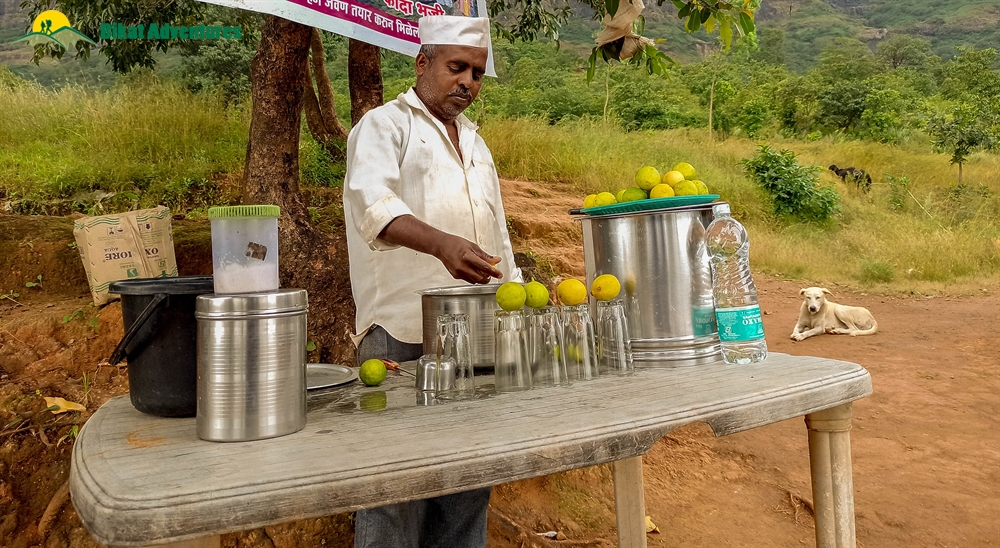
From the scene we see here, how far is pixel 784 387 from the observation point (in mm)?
1403

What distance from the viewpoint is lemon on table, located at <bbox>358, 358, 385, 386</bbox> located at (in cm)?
152

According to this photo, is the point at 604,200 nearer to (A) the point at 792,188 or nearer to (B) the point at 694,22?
(B) the point at 694,22

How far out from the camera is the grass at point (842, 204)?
8711 mm

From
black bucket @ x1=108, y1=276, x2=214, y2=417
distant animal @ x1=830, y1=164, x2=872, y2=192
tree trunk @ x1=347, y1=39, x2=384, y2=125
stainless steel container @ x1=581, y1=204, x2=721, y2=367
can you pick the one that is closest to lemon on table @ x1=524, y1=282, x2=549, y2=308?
stainless steel container @ x1=581, y1=204, x2=721, y2=367

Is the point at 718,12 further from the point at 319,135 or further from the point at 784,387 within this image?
the point at 319,135

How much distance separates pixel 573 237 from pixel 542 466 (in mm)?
5393

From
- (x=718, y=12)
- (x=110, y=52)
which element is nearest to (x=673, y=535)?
(x=718, y=12)

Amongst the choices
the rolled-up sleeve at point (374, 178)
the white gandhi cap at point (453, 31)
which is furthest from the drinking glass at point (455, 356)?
the white gandhi cap at point (453, 31)

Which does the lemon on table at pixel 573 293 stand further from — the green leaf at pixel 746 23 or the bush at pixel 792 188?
the bush at pixel 792 188

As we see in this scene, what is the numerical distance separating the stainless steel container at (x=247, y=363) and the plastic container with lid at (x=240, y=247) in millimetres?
37

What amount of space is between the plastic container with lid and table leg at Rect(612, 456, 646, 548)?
133cm

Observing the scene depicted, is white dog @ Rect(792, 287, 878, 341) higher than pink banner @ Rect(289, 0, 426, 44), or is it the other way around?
pink banner @ Rect(289, 0, 426, 44)

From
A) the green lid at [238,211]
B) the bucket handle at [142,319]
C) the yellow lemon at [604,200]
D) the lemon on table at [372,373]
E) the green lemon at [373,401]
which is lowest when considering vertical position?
the green lemon at [373,401]

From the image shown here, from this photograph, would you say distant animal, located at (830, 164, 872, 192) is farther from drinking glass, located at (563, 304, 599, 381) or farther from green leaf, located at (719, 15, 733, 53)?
drinking glass, located at (563, 304, 599, 381)
